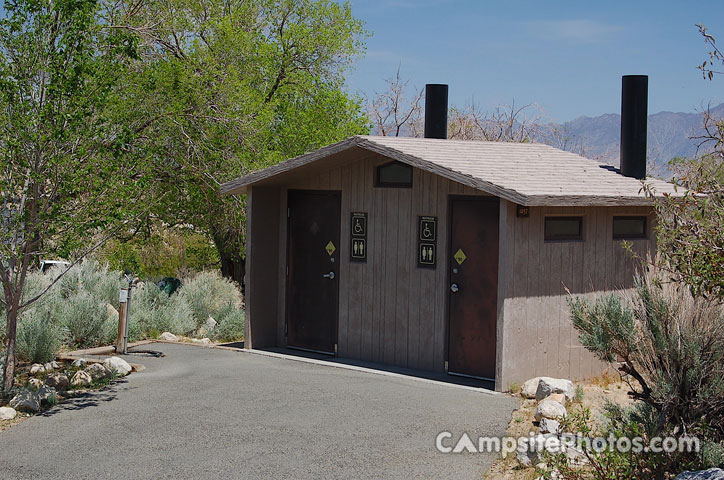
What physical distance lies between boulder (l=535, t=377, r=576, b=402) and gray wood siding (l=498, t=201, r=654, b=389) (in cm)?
70

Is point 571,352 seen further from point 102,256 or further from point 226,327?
point 102,256

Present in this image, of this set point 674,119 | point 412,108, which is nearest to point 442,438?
point 412,108

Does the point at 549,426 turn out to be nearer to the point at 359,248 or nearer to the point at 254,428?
the point at 254,428

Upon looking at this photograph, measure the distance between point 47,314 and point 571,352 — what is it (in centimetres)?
762

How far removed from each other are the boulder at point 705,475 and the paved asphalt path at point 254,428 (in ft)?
5.80

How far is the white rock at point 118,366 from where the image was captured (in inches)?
447

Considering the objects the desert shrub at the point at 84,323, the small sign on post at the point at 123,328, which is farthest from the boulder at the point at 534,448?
the desert shrub at the point at 84,323

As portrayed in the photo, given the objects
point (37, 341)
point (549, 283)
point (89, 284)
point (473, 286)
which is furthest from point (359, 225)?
point (89, 284)

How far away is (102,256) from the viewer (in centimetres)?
2109

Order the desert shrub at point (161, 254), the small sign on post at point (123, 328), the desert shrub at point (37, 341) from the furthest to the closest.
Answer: the desert shrub at point (161, 254) < the small sign on post at point (123, 328) < the desert shrub at point (37, 341)

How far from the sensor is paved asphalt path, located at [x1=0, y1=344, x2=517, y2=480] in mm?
7582

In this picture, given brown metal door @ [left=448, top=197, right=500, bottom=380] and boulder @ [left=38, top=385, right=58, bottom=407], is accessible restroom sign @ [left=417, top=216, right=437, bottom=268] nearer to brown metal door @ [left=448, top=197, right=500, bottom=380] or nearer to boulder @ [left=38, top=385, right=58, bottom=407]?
brown metal door @ [left=448, top=197, right=500, bottom=380]

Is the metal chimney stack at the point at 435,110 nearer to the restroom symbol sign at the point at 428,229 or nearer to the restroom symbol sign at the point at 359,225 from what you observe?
the restroom symbol sign at the point at 359,225

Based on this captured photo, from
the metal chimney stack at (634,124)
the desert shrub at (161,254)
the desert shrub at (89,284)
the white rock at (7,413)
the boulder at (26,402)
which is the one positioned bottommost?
the white rock at (7,413)
